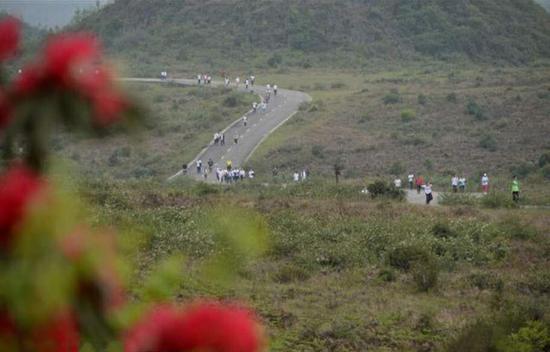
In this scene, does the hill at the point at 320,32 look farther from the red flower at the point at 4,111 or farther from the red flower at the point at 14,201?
the red flower at the point at 14,201

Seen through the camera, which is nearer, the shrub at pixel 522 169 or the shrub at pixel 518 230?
the shrub at pixel 518 230

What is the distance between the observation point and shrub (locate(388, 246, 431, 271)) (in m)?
17.6

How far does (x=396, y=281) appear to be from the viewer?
16391 millimetres

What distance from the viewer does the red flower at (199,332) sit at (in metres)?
1.54

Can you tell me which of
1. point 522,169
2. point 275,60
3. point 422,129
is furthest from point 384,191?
point 275,60

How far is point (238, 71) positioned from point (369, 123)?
27.8 m

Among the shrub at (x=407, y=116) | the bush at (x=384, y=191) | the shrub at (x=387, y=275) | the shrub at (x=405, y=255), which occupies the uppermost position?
the shrub at (x=407, y=116)

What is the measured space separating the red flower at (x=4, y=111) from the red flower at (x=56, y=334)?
0.35 metres

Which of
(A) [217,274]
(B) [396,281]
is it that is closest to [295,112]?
(B) [396,281]

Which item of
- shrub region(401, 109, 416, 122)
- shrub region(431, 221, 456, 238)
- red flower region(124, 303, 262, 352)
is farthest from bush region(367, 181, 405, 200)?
red flower region(124, 303, 262, 352)

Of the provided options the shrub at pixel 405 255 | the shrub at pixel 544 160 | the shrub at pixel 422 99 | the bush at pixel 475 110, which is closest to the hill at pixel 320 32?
the shrub at pixel 422 99

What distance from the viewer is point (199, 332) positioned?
5.05ft

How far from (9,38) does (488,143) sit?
47.0 m

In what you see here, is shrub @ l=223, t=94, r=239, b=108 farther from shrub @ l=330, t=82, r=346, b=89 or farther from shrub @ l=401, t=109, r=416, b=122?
shrub @ l=401, t=109, r=416, b=122
